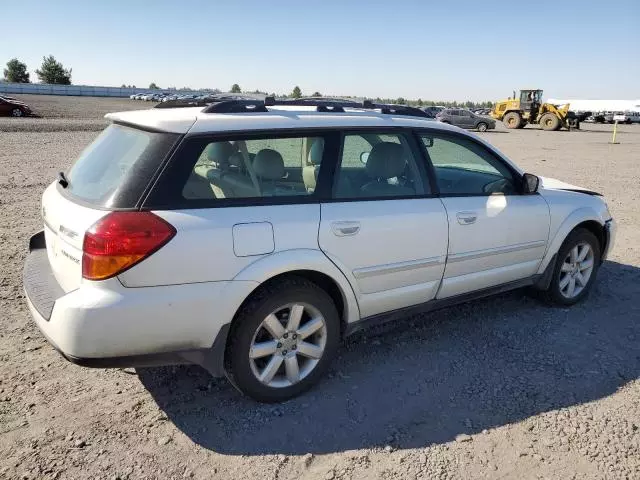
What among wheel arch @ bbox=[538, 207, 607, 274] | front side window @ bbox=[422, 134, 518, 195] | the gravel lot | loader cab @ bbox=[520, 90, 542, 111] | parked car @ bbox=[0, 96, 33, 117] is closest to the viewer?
the gravel lot

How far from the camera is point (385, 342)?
158 inches

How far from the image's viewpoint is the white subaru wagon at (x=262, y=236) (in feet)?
8.66

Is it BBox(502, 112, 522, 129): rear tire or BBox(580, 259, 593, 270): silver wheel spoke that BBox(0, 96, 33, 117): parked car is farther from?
BBox(580, 259, 593, 270): silver wheel spoke

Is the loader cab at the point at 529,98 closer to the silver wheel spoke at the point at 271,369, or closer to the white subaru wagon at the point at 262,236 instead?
the white subaru wagon at the point at 262,236

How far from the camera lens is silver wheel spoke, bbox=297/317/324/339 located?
3.18m

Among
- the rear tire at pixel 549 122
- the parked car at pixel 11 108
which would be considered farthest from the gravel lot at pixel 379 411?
A: the rear tire at pixel 549 122

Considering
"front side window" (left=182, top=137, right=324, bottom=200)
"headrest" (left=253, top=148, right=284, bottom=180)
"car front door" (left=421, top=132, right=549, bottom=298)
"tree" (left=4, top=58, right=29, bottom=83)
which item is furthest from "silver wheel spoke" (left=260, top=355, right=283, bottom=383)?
"tree" (left=4, top=58, right=29, bottom=83)

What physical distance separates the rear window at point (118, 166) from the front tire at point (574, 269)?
3470 millimetres

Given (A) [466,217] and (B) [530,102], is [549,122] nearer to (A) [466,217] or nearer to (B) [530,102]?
(B) [530,102]

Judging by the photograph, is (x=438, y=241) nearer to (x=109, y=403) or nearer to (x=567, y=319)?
(x=567, y=319)

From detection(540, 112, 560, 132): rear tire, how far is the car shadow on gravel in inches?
1381

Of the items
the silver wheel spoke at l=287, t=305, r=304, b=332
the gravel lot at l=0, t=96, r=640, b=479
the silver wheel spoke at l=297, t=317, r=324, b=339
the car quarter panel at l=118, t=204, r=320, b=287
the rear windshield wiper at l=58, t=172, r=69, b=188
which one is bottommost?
the gravel lot at l=0, t=96, r=640, b=479

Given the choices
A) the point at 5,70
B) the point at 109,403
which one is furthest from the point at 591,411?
the point at 5,70

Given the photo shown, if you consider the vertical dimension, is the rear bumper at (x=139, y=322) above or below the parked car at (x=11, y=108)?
below
